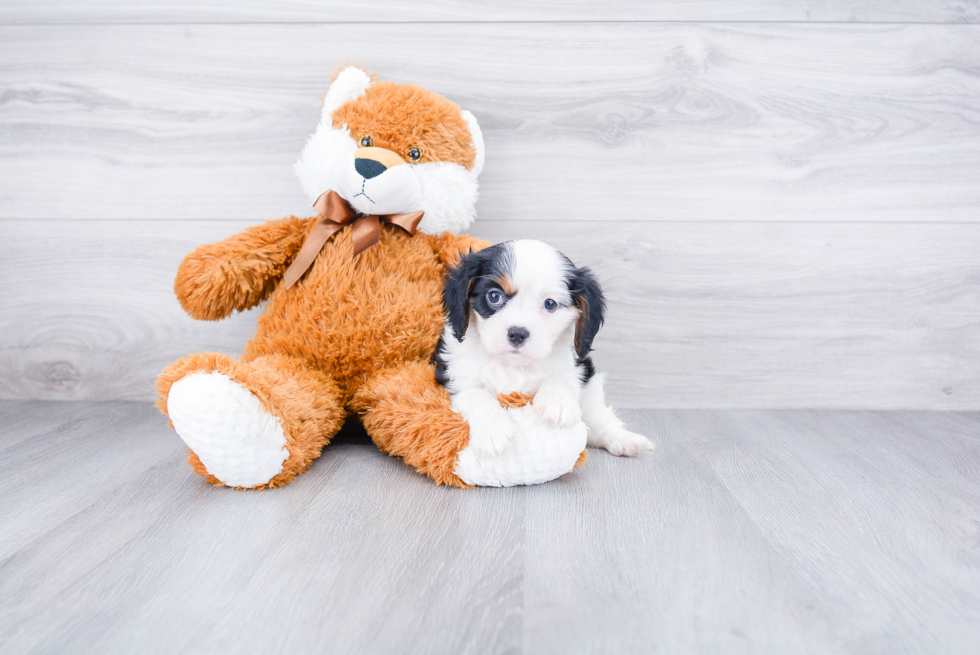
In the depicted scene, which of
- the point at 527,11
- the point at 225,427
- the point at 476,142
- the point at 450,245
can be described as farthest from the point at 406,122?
the point at 225,427

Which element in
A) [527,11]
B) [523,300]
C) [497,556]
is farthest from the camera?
[527,11]

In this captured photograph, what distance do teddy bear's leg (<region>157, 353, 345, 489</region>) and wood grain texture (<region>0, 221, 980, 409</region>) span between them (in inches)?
26.1

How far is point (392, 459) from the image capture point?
1.38 metres

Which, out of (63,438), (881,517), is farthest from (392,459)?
(881,517)

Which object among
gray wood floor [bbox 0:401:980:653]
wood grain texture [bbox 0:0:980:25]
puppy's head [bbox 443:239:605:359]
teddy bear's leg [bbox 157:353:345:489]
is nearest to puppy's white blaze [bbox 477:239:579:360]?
puppy's head [bbox 443:239:605:359]

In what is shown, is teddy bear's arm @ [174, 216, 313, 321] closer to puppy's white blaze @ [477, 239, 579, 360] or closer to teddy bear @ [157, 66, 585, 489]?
teddy bear @ [157, 66, 585, 489]

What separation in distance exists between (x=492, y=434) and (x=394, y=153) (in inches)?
26.6

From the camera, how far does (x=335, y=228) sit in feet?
4.85

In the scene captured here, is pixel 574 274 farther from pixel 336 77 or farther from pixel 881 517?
pixel 336 77

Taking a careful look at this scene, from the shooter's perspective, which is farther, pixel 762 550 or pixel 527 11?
pixel 527 11

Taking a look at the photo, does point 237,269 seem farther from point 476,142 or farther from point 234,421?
point 476,142

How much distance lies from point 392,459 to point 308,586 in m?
0.55

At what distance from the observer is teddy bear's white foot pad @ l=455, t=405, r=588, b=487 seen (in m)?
1.18

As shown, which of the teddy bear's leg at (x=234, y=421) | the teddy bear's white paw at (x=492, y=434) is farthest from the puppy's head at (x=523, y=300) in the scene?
the teddy bear's leg at (x=234, y=421)
